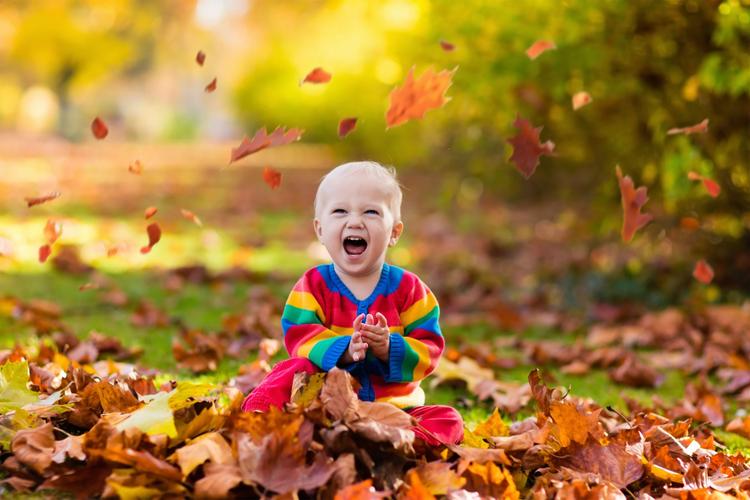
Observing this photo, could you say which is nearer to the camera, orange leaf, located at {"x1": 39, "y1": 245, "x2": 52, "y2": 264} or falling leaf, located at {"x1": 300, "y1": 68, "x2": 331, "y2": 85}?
falling leaf, located at {"x1": 300, "y1": 68, "x2": 331, "y2": 85}

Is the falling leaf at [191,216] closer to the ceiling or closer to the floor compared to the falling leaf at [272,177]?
closer to the floor

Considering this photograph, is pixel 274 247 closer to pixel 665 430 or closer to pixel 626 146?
pixel 626 146

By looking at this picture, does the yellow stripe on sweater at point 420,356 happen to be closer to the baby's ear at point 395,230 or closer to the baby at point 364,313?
the baby at point 364,313

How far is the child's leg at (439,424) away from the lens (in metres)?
2.32

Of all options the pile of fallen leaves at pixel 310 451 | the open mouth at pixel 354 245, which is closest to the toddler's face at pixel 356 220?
the open mouth at pixel 354 245

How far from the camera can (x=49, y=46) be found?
80.8ft

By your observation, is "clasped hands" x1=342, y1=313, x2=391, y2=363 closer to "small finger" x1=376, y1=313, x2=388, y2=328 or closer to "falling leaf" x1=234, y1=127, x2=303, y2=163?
"small finger" x1=376, y1=313, x2=388, y2=328

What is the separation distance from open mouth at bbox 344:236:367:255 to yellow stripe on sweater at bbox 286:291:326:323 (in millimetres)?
166

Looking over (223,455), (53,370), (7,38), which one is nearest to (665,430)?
(223,455)

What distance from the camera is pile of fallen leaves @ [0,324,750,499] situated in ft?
6.49

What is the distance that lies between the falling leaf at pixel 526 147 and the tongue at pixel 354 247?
0.61m

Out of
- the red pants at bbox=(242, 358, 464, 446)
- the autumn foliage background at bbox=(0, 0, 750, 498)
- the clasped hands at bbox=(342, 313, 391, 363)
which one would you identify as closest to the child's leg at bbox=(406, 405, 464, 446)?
the red pants at bbox=(242, 358, 464, 446)

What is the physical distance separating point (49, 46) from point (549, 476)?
82.2 ft

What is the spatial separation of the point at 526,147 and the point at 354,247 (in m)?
0.69
